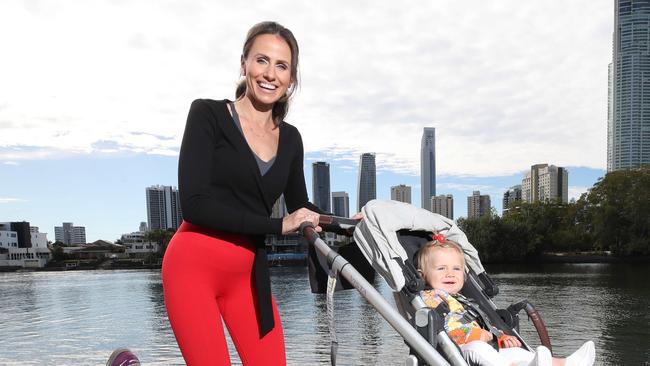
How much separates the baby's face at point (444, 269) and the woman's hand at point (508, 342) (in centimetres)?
44

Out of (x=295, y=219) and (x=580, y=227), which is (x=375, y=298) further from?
(x=580, y=227)

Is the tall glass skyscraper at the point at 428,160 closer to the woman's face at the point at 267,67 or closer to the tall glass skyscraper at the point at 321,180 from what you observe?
the tall glass skyscraper at the point at 321,180

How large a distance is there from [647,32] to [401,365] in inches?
6037

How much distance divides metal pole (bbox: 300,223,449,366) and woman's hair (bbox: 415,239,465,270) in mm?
1039

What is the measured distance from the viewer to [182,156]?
5.73 ft

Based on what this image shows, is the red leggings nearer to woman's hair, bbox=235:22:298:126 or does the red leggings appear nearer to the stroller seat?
woman's hair, bbox=235:22:298:126

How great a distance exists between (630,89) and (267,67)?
484 feet

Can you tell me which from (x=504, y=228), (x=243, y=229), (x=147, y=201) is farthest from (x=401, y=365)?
(x=147, y=201)

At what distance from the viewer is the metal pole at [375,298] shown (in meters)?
1.99

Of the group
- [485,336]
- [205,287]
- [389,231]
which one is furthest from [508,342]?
[205,287]

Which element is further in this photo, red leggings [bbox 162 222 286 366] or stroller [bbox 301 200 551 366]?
stroller [bbox 301 200 551 366]

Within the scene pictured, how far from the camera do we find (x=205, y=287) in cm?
186

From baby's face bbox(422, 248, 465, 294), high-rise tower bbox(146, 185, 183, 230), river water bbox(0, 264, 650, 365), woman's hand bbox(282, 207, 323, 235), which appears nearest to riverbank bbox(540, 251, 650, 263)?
river water bbox(0, 264, 650, 365)

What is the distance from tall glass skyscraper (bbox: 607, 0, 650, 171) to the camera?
118m
